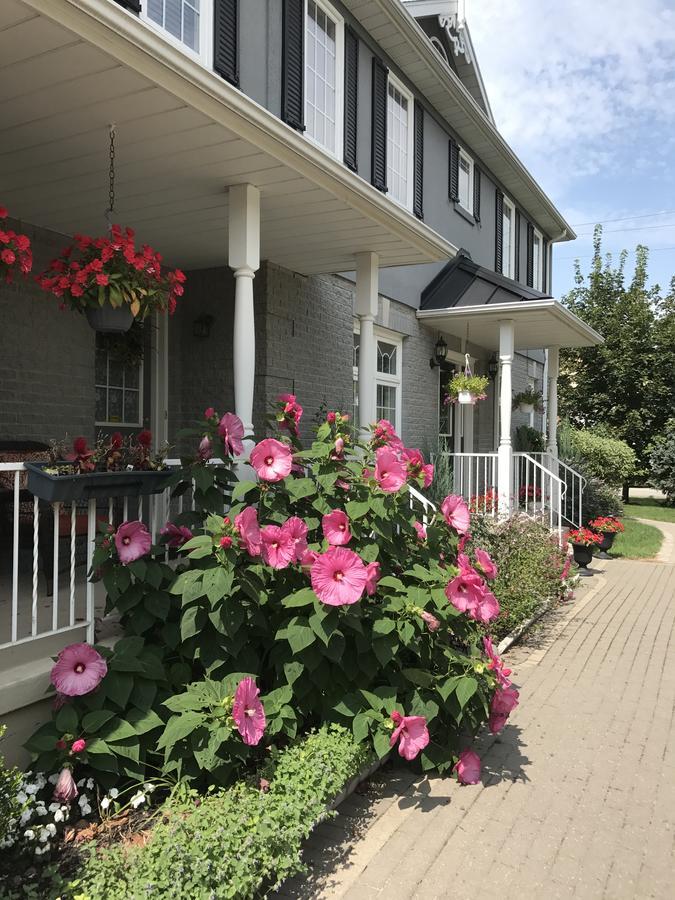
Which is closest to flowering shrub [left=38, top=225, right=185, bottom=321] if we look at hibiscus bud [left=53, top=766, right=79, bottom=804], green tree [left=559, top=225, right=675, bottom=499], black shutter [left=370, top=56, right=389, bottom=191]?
hibiscus bud [left=53, top=766, right=79, bottom=804]

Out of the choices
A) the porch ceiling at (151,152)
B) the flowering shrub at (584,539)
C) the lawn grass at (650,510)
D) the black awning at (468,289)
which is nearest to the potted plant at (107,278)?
the porch ceiling at (151,152)

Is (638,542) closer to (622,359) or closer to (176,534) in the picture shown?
(622,359)

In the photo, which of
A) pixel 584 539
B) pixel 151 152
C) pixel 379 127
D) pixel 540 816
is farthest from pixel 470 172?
pixel 540 816

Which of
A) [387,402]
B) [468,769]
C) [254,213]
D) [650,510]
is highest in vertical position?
[254,213]

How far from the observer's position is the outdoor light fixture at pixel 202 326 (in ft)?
22.6

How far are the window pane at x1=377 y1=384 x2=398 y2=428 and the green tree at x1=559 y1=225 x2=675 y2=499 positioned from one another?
10.5 m

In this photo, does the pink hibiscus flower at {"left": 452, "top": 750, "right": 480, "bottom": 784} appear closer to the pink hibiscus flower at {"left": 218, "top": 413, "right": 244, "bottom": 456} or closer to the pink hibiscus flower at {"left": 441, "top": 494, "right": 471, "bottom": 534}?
the pink hibiscus flower at {"left": 441, "top": 494, "right": 471, "bottom": 534}

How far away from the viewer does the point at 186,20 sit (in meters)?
5.58

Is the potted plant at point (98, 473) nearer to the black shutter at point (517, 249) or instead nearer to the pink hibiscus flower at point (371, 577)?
the pink hibiscus flower at point (371, 577)

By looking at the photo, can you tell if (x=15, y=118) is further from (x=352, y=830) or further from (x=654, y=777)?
(x=654, y=777)

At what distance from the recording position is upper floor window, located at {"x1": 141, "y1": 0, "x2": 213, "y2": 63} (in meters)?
5.39

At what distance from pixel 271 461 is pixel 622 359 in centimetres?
1721

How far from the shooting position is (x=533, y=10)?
853 cm

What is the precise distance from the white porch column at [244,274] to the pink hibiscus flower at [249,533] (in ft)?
5.59
